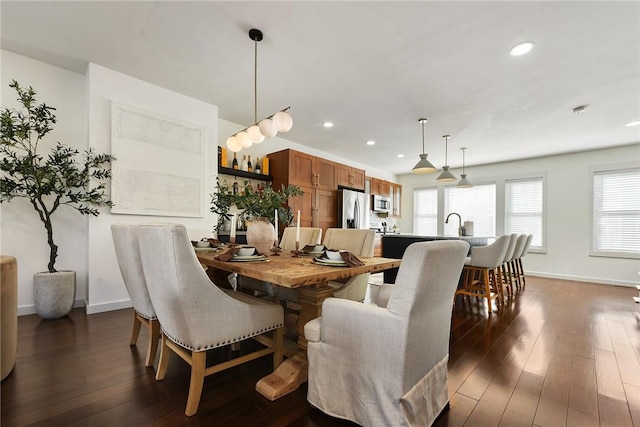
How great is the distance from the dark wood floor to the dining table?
0.24 feet

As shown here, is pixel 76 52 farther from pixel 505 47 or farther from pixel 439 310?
pixel 505 47

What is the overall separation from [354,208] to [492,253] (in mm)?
2704

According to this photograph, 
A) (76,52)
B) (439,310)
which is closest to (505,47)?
(439,310)

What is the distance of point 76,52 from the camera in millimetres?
2562

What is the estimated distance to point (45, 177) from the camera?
8.34ft

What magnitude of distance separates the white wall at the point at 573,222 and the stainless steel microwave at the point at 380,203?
303 centimetres

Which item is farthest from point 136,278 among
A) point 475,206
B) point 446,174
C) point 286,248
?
point 475,206

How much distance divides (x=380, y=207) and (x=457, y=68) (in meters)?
4.31

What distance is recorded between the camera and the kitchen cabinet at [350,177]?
Result: 546cm

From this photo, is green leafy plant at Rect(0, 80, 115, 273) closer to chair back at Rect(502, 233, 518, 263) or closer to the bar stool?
the bar stool

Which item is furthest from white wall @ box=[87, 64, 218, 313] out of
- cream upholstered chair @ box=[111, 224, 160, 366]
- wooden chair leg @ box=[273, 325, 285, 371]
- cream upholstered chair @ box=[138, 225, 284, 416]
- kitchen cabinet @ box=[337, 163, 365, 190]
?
kitchen cabinet @ box=[337, 163, 365, 190]

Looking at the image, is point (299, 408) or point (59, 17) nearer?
point (299, 408)

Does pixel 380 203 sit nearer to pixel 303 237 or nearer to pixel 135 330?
pixel 303 237

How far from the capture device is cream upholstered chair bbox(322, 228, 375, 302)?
214 cm
